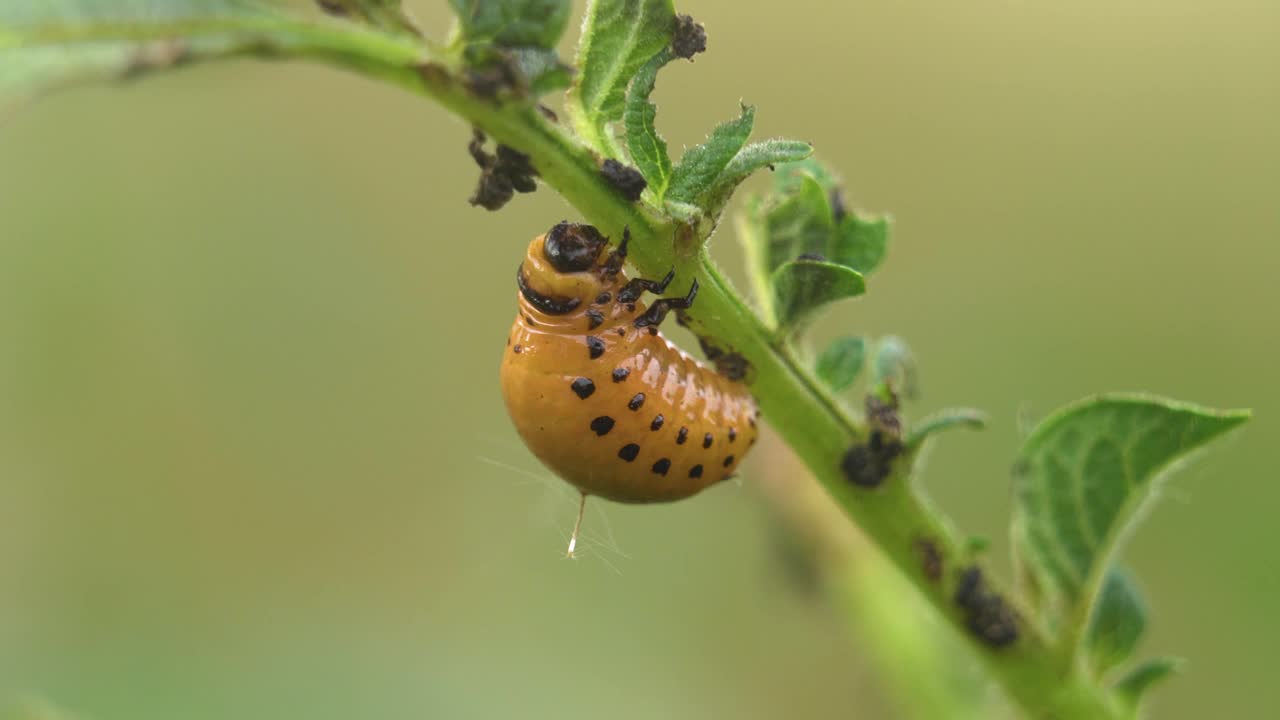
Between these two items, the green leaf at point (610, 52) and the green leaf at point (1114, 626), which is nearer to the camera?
the green leaf at point (610, 52)

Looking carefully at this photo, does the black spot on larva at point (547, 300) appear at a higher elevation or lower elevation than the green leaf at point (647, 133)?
lower

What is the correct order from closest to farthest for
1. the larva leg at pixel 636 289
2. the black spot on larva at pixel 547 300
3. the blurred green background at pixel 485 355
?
the larva leg at pixel 636 289 < the black spot on larva at pixel 547 300 < the blurred green background at pixel 485 355

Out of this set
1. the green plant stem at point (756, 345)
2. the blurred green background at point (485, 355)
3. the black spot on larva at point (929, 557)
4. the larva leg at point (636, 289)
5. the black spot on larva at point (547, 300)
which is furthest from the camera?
the blurred green background at point (485, 355)

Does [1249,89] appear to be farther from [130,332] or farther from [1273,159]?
[130,332]

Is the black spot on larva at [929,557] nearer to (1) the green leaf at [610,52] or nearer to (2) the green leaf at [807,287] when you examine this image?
(2) the green leaf at [807,287]

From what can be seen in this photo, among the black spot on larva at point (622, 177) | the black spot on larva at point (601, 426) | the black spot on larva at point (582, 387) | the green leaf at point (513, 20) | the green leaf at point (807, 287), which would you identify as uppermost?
the green leaf at point (513, 20)

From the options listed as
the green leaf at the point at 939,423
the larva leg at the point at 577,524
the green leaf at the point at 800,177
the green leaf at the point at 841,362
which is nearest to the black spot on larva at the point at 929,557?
the green leaf at the point at 939,423

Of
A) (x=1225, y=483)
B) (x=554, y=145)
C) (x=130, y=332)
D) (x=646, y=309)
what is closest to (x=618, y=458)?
(x=646, y=309)
